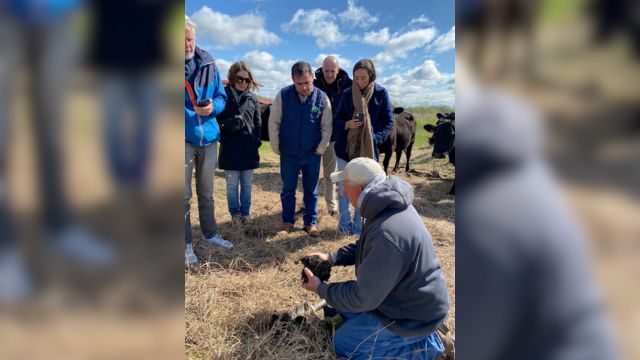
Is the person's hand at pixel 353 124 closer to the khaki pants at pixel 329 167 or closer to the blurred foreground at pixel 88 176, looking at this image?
the khaki pants at pixel 329 167

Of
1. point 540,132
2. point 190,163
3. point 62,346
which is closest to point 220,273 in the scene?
point 190,163

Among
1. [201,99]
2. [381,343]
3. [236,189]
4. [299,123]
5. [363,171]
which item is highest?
[201,99]

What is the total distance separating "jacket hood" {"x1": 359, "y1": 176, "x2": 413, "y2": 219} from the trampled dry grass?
90 centimetres

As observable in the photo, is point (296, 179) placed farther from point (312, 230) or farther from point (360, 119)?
point (360, 119)

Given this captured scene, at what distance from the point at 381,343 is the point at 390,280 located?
1.64ft

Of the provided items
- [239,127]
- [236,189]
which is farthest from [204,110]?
[236,189]

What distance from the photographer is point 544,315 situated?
72cm

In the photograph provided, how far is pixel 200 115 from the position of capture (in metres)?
3.28

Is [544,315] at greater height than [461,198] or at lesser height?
lesser

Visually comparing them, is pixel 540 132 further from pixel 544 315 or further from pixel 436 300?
pixel 436 300

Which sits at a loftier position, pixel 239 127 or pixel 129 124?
pixel 239 127

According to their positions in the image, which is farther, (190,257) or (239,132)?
(239,132)

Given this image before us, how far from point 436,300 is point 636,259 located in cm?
149

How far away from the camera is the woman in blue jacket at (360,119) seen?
4012mm
